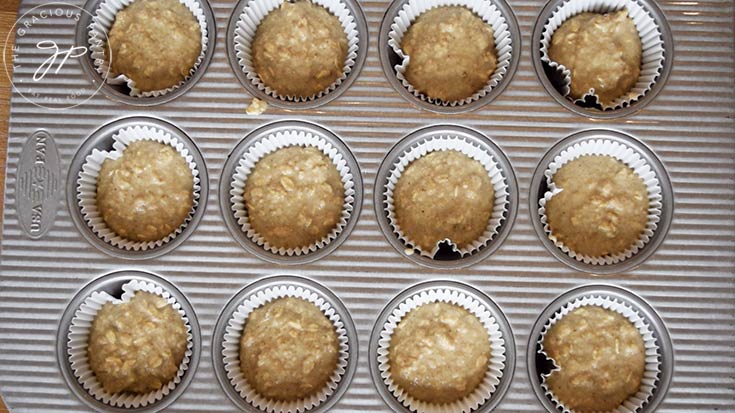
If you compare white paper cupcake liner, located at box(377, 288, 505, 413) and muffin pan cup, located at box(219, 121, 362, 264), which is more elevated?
muffin pan cup, located at box(219, 121, 362, 264)

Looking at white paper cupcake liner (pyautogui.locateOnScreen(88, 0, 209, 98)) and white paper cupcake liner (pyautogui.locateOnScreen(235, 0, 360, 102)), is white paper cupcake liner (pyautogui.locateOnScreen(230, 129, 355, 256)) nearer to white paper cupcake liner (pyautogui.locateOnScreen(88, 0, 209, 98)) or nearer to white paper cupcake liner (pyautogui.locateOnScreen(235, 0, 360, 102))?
white paper cupcake liner (pyautogui.locateOnScreen(235, 0, 360, 102))

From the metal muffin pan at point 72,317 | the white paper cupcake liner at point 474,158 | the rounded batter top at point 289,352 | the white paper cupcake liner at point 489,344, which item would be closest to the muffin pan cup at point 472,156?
the white paper cupcake liner at point 474,158

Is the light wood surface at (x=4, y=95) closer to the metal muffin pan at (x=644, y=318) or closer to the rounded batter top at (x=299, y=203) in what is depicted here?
the rounded batter top at (x=299, y=203)

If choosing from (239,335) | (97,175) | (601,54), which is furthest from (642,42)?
(97,175)

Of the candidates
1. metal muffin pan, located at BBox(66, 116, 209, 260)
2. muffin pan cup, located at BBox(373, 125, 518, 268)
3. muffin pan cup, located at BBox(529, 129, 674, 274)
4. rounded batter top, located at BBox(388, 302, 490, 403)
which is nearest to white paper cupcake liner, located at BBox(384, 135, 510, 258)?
muffin pan cup, located at BBox(373, 125, 518, 268)

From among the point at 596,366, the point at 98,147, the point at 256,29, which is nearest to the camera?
the point at 596,366

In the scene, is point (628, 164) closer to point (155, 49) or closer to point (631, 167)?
point (631, 167)
